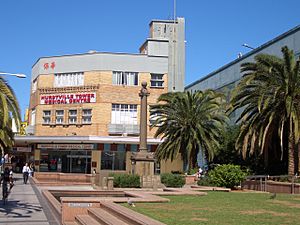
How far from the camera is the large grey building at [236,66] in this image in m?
38.8

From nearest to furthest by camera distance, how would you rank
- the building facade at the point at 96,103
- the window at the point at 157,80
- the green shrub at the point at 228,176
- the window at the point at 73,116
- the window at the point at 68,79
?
the green shrub at the point at 228,176 → the building facade at the point at 96,103 → the window at the point at 73,116 → the window at the point at 68,79 → the window at the point at 157,80

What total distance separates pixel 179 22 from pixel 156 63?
7.70m

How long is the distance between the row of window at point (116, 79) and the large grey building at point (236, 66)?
21.4ft

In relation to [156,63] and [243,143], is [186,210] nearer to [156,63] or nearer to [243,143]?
[243,143]

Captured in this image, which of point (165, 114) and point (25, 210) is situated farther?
point (165, 114)

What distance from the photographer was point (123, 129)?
57.3m

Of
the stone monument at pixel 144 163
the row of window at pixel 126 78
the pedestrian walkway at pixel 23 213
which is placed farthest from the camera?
the row of window at pixel 126 78

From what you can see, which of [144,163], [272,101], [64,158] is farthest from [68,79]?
[272,101]

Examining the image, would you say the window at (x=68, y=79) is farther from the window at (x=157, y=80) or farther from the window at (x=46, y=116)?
the window at (x=157, y=80)

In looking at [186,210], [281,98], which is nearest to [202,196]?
[186,210]

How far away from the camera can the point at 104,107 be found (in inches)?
2254

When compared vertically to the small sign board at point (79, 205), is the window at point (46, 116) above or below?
above

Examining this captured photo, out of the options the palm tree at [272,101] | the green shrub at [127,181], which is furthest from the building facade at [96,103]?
the palm tree at [272,101]

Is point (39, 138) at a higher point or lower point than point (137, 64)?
lower
